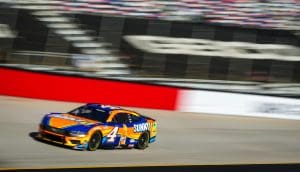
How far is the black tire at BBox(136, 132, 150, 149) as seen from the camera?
1454 centimetres

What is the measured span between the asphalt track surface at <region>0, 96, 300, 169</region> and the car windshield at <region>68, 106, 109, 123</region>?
77 centimetres

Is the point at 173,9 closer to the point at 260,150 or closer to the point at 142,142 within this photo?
the point at 260,150

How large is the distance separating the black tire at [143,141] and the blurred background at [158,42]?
7187 mm

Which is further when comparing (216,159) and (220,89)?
(220,89)

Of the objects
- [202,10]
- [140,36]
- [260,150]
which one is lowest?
[260,150]

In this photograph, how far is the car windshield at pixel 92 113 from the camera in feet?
44.2

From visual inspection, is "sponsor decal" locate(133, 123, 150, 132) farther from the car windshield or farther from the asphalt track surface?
the car windshield

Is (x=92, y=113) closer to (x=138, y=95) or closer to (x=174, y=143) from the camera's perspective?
(x=174, y=143)

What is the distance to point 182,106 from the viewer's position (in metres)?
22.3

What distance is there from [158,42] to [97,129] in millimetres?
12041

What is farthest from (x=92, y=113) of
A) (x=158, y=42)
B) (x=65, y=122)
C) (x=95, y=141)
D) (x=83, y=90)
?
(x=158, y=42)

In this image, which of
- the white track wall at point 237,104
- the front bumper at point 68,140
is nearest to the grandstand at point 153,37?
the white track wall at point 237,104

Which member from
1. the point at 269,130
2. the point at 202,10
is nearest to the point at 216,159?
the point at 269,130

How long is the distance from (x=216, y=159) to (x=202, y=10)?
1277 centimetres
